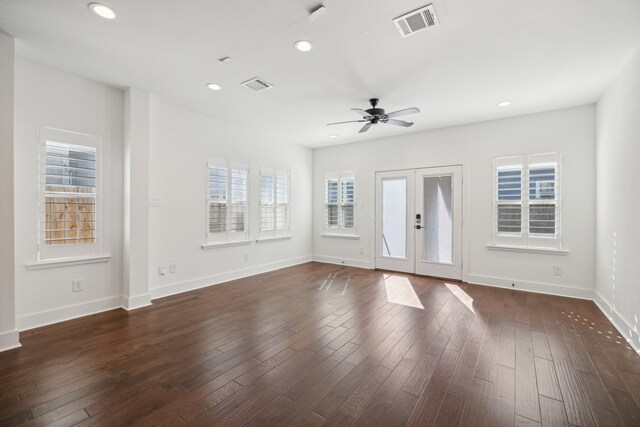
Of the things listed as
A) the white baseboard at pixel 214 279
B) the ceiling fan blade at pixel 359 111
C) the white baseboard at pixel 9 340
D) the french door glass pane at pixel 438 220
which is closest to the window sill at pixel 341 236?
the white baseboard at pixel 214 279

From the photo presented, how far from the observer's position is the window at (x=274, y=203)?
20.4ft

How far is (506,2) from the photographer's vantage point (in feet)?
7.42

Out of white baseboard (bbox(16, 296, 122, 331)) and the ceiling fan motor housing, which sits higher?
the ceiling fan motor housing

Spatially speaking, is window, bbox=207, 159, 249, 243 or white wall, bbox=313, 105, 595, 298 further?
window, bbox=207, 159, 249, 243

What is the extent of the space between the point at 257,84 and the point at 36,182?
2848 millimetres

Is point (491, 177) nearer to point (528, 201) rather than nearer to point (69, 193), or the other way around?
point (528, 201)

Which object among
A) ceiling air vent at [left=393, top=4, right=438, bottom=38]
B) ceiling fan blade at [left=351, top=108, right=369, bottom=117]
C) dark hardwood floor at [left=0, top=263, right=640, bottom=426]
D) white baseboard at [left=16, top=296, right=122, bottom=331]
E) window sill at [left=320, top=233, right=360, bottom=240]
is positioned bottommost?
dark hardwood floor at [left=0, top=263, right=640, bottom=426]

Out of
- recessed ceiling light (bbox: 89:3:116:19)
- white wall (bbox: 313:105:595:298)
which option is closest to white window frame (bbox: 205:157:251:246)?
white wall (bbox: 313:105:595:298)

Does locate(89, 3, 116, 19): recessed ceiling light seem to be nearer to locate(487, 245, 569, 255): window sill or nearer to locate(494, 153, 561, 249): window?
locate(494, 153, 561, 249): window

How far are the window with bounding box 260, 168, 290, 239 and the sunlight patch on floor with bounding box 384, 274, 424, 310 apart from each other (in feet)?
8.61

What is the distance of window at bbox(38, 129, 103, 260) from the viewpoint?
3383mm

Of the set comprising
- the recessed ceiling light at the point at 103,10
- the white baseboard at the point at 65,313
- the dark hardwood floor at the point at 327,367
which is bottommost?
the dark hardwood floor at the point at 327,367

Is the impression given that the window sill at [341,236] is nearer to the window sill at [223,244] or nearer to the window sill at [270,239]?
the window sill at [270,239]

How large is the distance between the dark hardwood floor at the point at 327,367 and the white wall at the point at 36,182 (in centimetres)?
29
